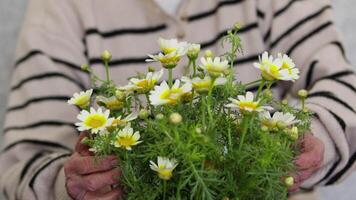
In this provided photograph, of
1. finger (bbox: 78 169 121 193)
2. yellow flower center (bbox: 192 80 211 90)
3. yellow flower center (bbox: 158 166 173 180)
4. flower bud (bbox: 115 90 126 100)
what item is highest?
yellow flower center (bbox: 192 80 211 90)

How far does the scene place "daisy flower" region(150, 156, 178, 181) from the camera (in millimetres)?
396

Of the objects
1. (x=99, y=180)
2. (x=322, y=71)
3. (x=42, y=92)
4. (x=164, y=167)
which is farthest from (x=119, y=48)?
(x=164, y=167)

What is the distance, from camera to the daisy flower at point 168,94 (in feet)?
1.30

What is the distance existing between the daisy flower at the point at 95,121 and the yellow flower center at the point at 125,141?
16 mm

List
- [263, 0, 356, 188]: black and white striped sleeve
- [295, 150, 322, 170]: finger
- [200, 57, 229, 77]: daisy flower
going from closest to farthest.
A: [200, 57, 229, 77]: daisy flower
[295, 150, 322, 170]: finger
[263, 0, 356, 188]: black and white striped sleeve

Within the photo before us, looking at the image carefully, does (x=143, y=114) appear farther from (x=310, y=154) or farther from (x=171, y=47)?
(x=310, y=154)

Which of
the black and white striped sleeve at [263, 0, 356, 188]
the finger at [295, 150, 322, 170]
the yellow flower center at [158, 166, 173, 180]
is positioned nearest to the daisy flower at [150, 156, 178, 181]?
the yellow flower center at [158, 166, 173, 180]

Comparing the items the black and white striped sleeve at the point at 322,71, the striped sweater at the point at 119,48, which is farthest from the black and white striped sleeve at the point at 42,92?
the black and white striped sleeve at the point at 322,71

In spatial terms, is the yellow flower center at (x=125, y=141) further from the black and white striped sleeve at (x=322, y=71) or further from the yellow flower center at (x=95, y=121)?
the black and white striped sleeve at (x=322, y=71)

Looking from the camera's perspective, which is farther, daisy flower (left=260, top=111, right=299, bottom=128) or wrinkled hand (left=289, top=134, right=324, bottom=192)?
wrinkled hand (left=289, top=134, right=324, bottom=192)

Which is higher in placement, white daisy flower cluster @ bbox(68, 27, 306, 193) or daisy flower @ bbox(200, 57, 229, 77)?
daisy flower @ bbox(200, 57, 229, 77)

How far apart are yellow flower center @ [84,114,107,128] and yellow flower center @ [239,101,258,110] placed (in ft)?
0.37

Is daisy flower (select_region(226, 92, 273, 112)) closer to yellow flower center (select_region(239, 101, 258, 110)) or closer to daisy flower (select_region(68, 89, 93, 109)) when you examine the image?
yellow flower center (select_region(239, 101, 258, 110))

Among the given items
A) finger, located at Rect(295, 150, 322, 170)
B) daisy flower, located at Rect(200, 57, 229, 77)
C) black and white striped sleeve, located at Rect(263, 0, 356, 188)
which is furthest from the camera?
black and white striped sleeve, located at Rect(263, 0, 356, 188)
